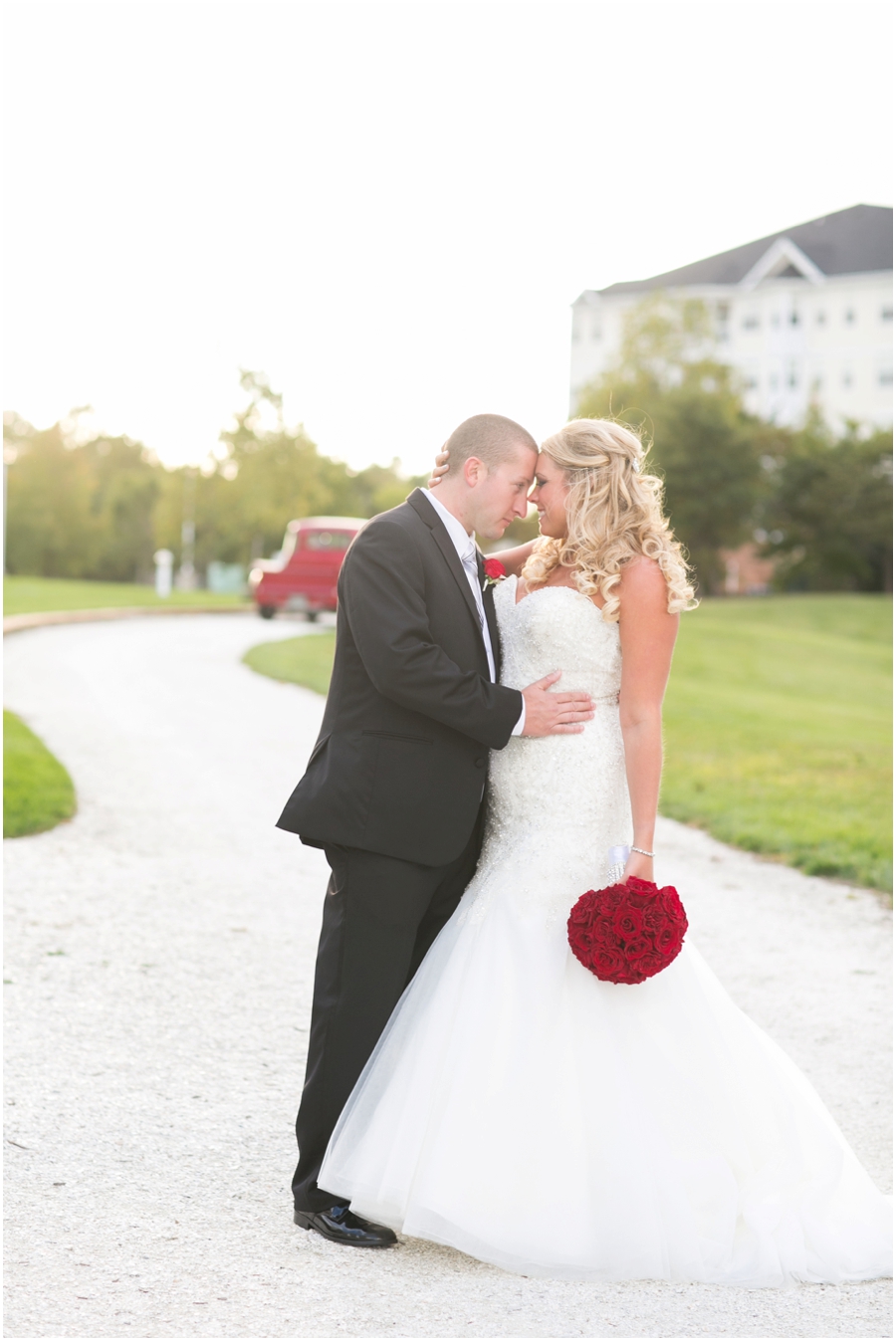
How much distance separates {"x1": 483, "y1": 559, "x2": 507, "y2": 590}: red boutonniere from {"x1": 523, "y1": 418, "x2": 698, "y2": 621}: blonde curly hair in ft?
1.16

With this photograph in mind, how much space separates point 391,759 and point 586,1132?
109cm

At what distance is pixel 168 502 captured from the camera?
58.7m

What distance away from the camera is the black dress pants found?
→ 350 centimetres

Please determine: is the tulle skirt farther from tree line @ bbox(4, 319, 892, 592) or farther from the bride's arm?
tree line @ bbox(4, 319, 892, 592)

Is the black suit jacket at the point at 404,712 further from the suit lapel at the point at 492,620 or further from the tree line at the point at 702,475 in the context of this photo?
the tree line at the point at 702,475

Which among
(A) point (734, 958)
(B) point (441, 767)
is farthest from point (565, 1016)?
(A) point (734, 958)

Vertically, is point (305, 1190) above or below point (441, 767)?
below

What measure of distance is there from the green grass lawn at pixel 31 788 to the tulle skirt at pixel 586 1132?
18.8 feet

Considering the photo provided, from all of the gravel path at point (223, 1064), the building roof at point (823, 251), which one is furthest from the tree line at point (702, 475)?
the gravel path at point (223, 1064)

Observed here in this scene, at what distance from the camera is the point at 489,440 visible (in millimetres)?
3617

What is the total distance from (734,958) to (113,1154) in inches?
141

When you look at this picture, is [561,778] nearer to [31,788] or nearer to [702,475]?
[31,788]

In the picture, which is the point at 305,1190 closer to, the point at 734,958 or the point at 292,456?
the point at 734,958

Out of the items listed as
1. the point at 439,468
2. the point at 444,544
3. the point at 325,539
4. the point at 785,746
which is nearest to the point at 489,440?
the point at 439,468
